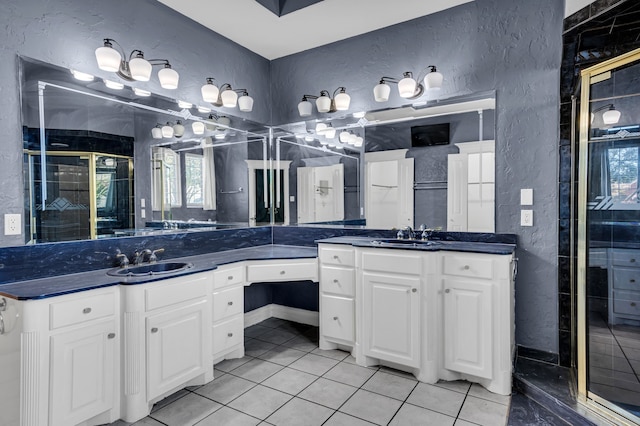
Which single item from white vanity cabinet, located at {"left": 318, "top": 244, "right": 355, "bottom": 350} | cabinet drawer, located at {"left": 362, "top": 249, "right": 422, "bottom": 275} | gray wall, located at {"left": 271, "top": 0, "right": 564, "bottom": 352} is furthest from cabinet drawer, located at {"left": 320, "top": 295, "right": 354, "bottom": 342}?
gray wall, located at {"left": 271, "top": 0, "right": 564, "bottom": 352}

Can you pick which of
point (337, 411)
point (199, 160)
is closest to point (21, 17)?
point (199, 160)

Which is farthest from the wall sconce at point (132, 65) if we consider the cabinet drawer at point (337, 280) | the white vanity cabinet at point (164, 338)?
the cabinet drawer at point (337, 280)

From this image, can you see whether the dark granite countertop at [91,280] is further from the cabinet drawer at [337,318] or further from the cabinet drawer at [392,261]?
the cabinet drawer at [392,261]

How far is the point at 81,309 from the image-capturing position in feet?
5.88

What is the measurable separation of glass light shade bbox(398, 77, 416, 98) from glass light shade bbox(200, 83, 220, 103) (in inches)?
59.8

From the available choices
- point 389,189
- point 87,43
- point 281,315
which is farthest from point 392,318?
point 87,43

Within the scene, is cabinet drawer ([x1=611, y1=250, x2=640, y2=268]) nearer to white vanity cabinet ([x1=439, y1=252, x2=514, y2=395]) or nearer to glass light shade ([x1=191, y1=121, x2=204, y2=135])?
white vanity cabinet ([x1=439, y1=252, x2=514, y2=395])

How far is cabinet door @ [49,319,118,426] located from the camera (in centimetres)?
170

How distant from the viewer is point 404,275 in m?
2.46

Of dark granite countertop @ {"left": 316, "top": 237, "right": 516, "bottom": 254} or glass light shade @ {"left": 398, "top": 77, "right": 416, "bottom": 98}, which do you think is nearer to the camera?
dark granite countertop @ {"left": 316, "top": 237, "right": 516, "bottom": 254}

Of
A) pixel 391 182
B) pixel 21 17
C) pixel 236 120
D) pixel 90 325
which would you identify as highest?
pixel 21 17

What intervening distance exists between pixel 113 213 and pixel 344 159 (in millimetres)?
1926

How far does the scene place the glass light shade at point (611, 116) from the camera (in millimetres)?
2121

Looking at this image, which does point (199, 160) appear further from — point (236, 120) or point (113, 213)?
point (113, 213)
